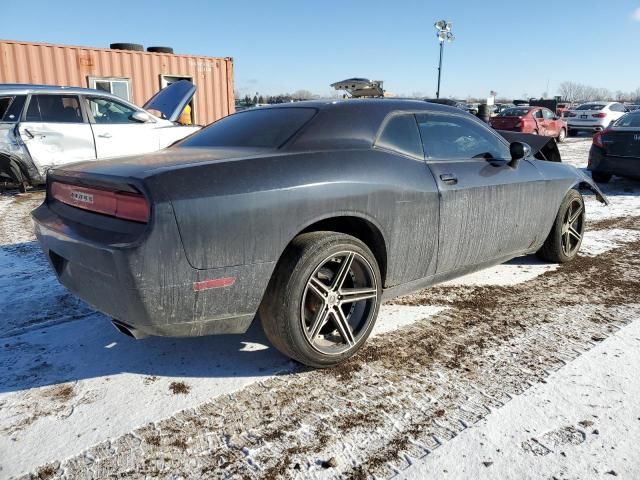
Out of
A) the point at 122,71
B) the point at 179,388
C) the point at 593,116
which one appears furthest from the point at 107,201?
the point at 593,116

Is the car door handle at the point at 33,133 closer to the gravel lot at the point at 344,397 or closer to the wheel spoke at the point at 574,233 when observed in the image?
the gravel lot at the point at 344,397

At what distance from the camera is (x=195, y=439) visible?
2.07 m

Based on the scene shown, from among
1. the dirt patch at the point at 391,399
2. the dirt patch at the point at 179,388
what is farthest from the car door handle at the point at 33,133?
the dirt patch at the point at 391,399

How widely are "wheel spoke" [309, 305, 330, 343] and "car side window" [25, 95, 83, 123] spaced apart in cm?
639

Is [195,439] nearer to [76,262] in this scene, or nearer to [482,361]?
[76,262]

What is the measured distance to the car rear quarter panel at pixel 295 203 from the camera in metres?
2.11

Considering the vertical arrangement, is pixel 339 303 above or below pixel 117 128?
below

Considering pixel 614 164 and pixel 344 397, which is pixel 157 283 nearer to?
pixel 344 397

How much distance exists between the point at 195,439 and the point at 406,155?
192 cm

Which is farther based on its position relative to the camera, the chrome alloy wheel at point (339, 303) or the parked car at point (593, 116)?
the parked car at point (593, 116)

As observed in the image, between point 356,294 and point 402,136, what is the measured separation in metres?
1.04

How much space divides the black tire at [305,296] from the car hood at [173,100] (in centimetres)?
686

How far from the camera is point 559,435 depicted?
81.1 inches

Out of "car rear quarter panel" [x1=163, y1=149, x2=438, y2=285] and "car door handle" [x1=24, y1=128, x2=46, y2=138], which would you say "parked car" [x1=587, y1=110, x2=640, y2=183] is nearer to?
"car rear quarter panel" [x1=163, y1=149, x2=438, y2=285]
